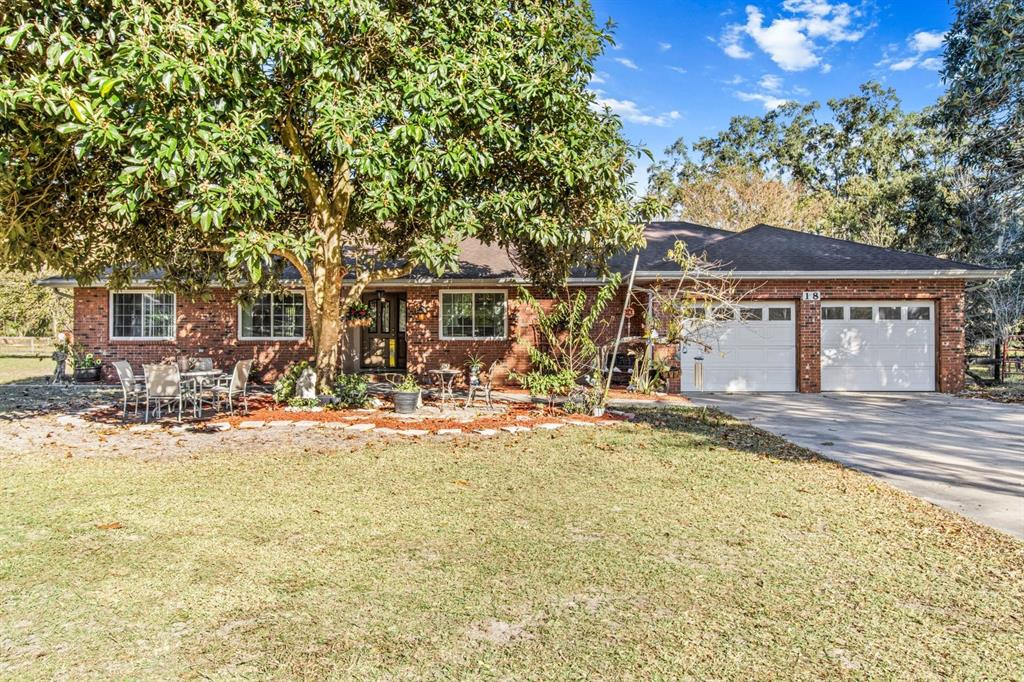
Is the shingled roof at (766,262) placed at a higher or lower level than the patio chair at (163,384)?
higher

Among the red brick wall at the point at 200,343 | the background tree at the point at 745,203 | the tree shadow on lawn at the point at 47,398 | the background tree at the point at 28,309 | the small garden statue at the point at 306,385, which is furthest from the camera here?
the background tree at the point at 28,309

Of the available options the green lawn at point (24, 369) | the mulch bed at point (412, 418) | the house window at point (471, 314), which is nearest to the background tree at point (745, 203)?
the house window at point (471, 314)

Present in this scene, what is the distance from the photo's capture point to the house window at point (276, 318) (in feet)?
50.5

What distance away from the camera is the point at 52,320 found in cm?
3522

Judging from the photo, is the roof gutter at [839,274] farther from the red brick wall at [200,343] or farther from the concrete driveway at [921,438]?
the red brick wall at [200,343]

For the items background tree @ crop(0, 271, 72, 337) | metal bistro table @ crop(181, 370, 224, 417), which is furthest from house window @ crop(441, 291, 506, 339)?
background tree @ crop(0, 271, 72, 337)

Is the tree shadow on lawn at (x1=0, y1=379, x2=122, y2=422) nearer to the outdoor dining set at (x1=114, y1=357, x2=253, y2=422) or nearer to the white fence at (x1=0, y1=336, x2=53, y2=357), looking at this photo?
the outdoor dining set at (x1=114, y1=357, x2=253, y2=422)

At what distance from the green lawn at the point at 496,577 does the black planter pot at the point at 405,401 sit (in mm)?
3728

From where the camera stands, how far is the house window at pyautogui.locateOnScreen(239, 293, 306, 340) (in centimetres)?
1538

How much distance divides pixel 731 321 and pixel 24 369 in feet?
72.3

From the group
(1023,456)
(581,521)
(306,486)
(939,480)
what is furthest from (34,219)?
(1023,456)

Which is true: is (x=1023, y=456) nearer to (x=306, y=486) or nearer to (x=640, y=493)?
(x=640, y=493)

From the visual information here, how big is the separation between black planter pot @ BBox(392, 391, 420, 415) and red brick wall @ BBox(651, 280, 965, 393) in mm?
8135

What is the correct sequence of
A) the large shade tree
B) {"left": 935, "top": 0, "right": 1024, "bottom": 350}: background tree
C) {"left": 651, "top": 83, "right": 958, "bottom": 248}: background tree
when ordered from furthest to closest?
{"left": 651, "top": 83, "right": 958, "bottom": 248}: background tree
{"left": 935, "top": 0, "right": 1024, "bottom": 350}: background tree
the large shade tree
